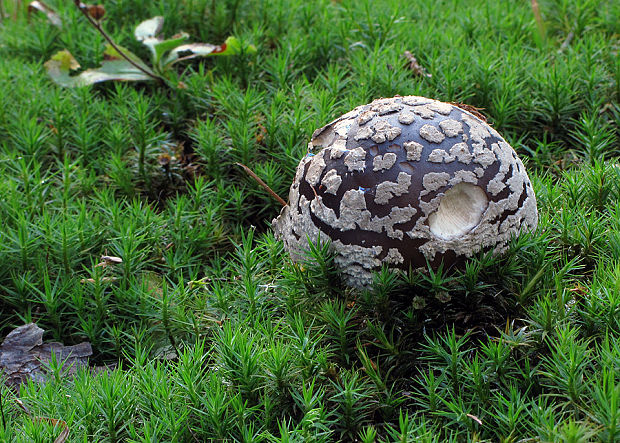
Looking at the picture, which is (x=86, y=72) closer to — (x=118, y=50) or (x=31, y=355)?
(x=118, y=50)

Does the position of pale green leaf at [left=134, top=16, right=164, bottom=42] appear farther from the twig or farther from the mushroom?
the mushroom

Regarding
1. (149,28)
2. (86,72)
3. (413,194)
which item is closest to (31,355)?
(413,194)

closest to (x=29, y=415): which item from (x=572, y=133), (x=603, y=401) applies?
(x=603, y=401)

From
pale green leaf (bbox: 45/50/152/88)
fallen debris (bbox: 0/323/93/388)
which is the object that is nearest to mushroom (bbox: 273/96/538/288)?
fallen debris (bbox: 0/323/93/388)

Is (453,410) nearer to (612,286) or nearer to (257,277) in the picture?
(612,286)

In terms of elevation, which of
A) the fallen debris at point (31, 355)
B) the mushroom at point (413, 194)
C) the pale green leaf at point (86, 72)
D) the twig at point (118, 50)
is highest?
the mushroom at point (413, 194)

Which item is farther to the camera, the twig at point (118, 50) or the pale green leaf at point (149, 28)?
the pale green leaf at point (149, 28)

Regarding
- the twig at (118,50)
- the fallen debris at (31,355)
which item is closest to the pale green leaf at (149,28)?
the twig at (118,50)

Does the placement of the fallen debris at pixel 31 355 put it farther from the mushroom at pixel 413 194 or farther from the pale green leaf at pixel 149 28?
the pale green leaf at pixel 149 28
